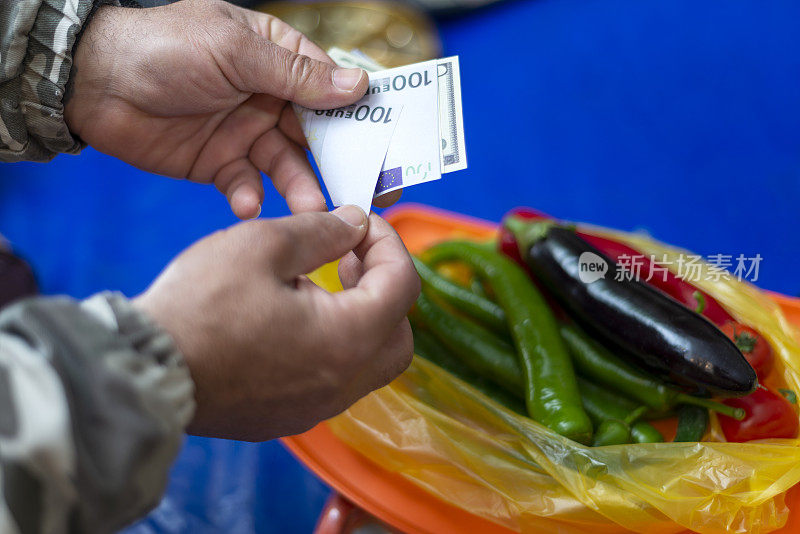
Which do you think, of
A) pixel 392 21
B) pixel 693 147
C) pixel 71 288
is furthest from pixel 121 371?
pixel 392 21

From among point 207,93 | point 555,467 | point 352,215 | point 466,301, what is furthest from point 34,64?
point 555,467

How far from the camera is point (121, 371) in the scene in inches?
13.3

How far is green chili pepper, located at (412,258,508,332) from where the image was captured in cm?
82

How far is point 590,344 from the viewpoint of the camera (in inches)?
30.6

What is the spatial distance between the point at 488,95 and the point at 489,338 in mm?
849

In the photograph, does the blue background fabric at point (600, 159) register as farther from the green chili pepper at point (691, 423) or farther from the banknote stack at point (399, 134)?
the banknote stack at point (399, 134)

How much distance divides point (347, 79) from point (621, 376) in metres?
0.50

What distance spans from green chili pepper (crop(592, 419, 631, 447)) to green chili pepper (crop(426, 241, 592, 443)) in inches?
0.7

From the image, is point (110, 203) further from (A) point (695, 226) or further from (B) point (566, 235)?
(A) point (695, 226)

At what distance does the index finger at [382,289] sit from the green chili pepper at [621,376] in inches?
13.5

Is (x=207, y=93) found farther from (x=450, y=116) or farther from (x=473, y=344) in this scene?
(x=473, y=344)

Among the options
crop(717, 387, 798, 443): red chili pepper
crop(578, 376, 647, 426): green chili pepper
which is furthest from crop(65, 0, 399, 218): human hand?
crop(717, 387, 798, 443): red chili pepper

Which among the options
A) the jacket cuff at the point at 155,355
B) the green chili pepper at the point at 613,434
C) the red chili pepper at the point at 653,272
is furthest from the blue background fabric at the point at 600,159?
the jacket cuff at the point at 155,355

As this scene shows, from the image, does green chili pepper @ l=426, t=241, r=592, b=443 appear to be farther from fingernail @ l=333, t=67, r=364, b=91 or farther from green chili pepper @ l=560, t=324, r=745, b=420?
fingernail @ l=333, t=67, r=364, b=91
